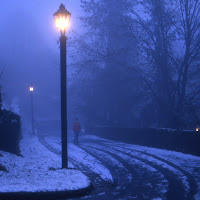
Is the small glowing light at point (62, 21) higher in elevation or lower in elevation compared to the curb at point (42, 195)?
higher

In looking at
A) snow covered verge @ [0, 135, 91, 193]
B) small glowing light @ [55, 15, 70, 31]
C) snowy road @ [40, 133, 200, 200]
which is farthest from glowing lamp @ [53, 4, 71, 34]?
snowy road @ [40, 133, 200, 200]

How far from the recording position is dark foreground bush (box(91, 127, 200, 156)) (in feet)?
49.9

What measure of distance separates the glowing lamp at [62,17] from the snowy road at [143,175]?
→ 4983 mm

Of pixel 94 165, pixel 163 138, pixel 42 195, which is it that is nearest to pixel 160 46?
pixel 163 138

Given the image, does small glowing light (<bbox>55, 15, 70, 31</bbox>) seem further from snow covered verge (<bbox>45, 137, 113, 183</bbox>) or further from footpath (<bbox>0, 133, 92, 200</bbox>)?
snow covered verge (<bbox>45, 137, 113, 183</bbox>)

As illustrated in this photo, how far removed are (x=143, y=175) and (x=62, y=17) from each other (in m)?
5.72

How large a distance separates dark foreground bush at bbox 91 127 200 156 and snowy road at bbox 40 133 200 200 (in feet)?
3.21

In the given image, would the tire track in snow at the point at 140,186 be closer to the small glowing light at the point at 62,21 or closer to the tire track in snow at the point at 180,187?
the tire track in snow at the point at 180,187

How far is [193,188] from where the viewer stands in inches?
326

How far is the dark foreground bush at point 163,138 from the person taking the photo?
15219 mm

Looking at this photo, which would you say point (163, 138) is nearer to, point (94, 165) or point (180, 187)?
point (94, 165)

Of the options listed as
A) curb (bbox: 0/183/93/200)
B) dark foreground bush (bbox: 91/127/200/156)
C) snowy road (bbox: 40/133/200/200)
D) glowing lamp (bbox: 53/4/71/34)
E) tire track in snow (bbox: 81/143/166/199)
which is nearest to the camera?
curb (bbox: 0/183/93/200)

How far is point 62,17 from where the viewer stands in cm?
1029

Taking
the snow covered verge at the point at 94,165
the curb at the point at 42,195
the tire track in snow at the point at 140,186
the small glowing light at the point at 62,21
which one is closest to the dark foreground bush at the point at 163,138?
the tire track in snow at the point at 140,186
